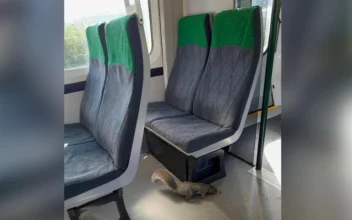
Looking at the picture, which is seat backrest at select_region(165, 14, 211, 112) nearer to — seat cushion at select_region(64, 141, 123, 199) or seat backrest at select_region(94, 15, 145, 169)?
seat backrest at select_region(94, 15, 145, 169)

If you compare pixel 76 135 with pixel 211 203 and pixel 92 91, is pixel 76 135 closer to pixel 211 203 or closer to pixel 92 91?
pixel 92 91

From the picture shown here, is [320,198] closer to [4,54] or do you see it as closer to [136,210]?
[4,54]

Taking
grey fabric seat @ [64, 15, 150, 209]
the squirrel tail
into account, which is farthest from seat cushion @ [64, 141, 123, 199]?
the squirrel tail

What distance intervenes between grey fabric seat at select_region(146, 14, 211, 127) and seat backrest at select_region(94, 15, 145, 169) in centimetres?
75

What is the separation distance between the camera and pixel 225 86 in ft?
7.30

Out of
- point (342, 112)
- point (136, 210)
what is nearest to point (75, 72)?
point (136, 210)

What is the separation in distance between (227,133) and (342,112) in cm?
147

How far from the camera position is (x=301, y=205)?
2.54 ft

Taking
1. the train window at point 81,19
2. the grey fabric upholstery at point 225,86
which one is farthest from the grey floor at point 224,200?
the train window at point 81,19

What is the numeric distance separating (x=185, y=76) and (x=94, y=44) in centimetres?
85

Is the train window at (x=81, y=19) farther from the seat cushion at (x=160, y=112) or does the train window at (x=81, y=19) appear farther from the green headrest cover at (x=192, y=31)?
the seat cushion at (x=160, y=112)

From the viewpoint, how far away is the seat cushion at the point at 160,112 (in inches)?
97.3

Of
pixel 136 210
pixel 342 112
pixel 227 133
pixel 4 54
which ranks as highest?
pixel 4 54

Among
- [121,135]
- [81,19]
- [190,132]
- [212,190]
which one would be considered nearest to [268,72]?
[190,132]
